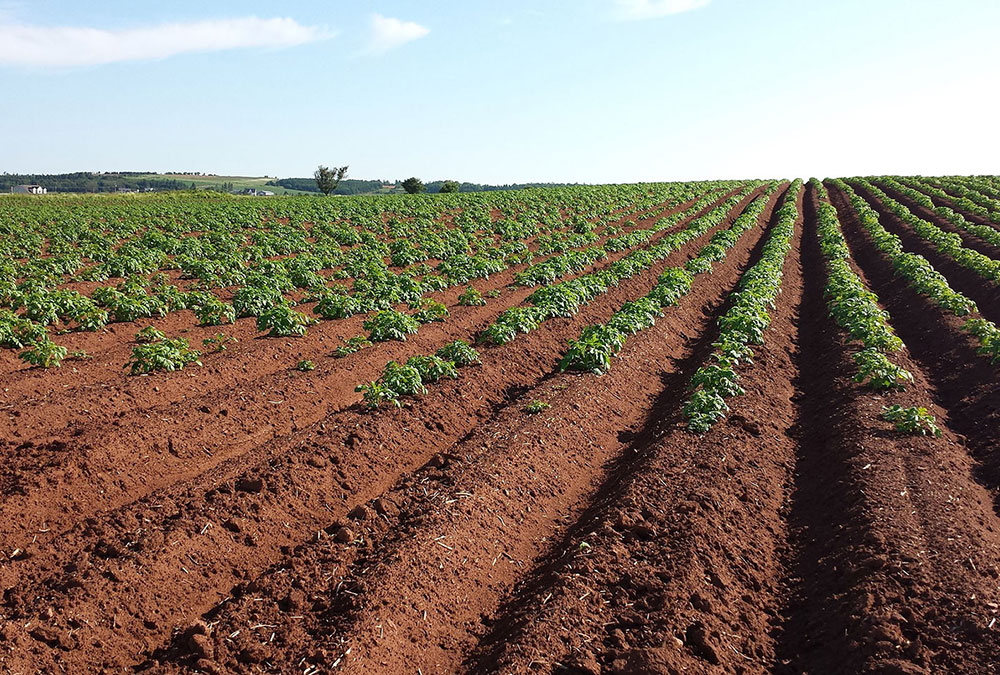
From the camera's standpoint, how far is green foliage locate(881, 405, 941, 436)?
893 centimetres

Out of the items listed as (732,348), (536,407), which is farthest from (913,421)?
(536,407)

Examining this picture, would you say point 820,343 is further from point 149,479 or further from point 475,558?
point 149,479

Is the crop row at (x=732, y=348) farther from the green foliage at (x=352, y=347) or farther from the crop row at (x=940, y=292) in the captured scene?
the green foliage at (x=352, y=347)

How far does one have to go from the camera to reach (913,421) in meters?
8.97

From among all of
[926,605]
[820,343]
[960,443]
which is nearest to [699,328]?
[820,343]

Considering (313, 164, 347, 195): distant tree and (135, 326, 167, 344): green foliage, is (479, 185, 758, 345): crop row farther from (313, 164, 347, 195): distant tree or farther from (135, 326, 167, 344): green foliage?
(313, 164, 347, 195): distant tree

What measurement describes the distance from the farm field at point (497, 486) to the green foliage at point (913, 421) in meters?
0.05

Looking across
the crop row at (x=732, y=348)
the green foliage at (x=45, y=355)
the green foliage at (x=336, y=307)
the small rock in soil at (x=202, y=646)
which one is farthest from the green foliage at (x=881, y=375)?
the green foliage at (x=45, y=355)

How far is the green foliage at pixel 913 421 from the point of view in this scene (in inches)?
352

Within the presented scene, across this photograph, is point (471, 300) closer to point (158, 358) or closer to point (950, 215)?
point (158, 358)

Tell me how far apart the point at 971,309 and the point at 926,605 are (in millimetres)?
13038

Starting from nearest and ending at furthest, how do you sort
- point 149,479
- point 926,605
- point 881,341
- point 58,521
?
1. point 926,605
2. point 58,521
3. point 149,479
4. point 881,341

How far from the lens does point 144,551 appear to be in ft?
20.3

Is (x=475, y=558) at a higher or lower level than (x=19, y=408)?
lower
